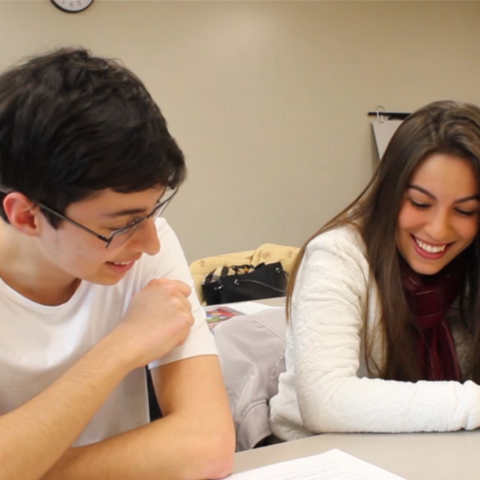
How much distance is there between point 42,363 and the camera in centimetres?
95

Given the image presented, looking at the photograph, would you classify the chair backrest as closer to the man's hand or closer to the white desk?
the white desk

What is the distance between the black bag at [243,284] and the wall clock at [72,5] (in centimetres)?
172

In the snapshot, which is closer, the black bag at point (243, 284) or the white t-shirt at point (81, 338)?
the white t-shirt at point (81, 338)

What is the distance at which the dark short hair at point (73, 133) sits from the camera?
0.78 meters

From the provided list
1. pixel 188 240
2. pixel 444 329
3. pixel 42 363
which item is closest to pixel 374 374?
pixel 444 329

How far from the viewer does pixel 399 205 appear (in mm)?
1235

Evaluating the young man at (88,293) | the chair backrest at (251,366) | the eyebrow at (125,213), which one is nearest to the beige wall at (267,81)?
the chair backrest at (251,366)

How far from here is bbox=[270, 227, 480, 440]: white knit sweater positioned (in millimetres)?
1001

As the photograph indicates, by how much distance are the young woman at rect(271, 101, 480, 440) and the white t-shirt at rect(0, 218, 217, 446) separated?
0.83 feet

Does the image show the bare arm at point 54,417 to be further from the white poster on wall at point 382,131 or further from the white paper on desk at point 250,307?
the white poster on wall at point 382,131

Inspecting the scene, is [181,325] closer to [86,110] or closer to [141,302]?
[141,302]

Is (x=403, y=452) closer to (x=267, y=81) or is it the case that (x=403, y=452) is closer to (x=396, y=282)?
(x=396, y=282)

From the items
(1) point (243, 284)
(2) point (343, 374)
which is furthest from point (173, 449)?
(1) point (243, 284)

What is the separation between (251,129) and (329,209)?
2.62ft
